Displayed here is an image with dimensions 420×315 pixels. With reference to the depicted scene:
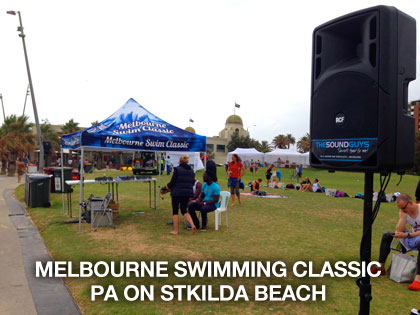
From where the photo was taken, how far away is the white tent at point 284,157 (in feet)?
166

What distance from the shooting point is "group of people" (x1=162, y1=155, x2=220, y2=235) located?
289 inches

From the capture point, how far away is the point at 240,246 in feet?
21.2

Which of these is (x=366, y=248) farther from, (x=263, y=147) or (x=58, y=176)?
(x=263, y=147)

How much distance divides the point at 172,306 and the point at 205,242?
273 cm

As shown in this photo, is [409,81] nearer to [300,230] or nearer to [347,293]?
[347,293]

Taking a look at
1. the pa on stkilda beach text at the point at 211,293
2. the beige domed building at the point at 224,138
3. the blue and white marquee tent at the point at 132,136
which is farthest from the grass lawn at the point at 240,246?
the beige domed building at the point at 224,138

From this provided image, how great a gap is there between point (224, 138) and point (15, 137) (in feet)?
191

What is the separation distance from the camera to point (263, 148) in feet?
293

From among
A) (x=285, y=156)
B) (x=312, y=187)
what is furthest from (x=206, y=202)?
(x=285, y=156)

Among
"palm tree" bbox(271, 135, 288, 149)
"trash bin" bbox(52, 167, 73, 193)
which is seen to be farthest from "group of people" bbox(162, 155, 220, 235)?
"palm tree" bbox(271, 135, 288, 149)

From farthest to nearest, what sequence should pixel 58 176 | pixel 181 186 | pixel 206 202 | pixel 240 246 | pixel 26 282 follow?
pixel 58 176 < pixel 206 202 < pixel 181 186 < pixel 240 246 < pixel 26 282

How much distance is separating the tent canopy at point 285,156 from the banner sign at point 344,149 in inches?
1823

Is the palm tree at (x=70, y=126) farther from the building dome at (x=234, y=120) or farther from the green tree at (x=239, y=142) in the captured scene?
the building dome at (x=234, y=120)

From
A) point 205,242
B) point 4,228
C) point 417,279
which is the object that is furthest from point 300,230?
point 4,228
